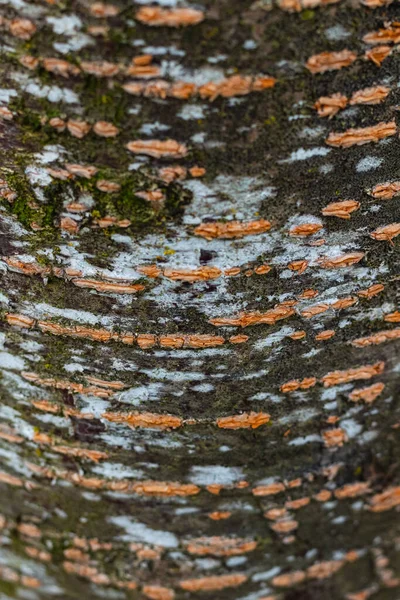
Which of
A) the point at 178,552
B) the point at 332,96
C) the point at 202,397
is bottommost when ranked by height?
the point at 178,552

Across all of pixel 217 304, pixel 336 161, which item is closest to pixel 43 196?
pixel 217 304

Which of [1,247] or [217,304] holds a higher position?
[1,247]

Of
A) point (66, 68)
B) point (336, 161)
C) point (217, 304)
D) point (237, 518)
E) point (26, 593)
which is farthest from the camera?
point (26, 593)

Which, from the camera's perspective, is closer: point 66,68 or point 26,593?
point 66,68

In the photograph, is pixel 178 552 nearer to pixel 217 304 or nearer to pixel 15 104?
pixel 217 304

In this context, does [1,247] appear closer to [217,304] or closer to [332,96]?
[217,304]

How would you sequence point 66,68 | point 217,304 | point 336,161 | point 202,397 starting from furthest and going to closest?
point 202,397
point 217,304
point 336,161
point 66,68
